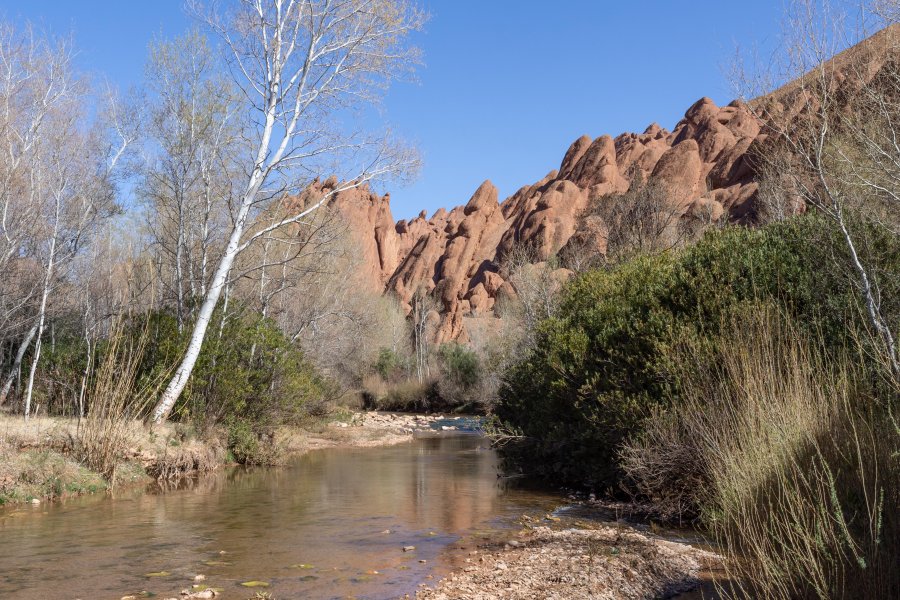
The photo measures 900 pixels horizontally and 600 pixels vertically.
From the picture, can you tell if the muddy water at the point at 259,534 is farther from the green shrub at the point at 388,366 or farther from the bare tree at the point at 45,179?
the green shrub at the point at 388,366

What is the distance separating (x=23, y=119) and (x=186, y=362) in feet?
28.1

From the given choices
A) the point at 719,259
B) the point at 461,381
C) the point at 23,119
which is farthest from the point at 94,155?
the point at 461,381

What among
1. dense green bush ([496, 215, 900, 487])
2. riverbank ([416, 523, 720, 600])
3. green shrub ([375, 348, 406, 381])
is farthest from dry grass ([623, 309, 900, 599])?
green shrub ([375, 348, 406, 381])

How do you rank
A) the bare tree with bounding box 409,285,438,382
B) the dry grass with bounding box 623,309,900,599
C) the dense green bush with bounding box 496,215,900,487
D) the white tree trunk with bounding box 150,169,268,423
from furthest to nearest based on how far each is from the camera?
the bare tree with bounding box 409,285,438,382 → the white tree trunk with bounding box 150,169,268,423 → the dense green bush with bounding box 496,215,900,487 → the dry grass with bounding box 623,309,900,599

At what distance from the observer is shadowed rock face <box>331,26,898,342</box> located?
63594 mm

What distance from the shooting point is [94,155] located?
1791cm

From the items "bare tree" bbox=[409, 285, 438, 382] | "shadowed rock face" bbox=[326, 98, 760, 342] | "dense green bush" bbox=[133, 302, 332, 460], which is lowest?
"dense green bush" bbox=[133, 302, 332, 460]

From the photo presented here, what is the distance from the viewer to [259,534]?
340 inches

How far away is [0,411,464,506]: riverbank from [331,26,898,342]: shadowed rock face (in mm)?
38798

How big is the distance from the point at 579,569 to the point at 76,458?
9.08 metres

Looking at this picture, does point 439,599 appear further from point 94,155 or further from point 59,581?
point 94,155

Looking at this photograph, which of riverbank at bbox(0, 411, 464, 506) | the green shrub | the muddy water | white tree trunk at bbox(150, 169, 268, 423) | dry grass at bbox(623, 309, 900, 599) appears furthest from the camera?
Answer: the green shrub

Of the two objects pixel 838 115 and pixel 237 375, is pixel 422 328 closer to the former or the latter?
pixel 237 375

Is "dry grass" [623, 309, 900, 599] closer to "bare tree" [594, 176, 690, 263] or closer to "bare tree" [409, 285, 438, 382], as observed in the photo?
"bare tree" [594, 176, 690, 263]
